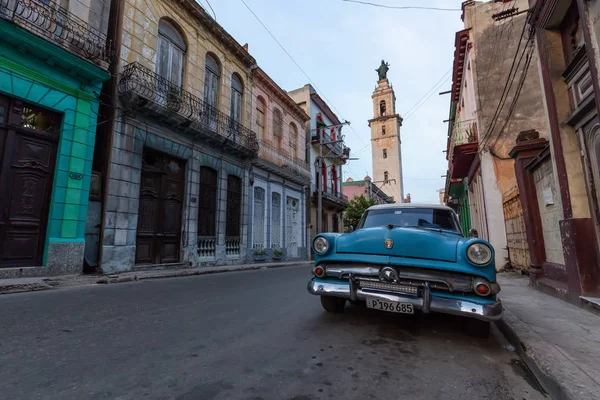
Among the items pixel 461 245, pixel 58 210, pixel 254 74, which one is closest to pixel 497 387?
pixel 461 245

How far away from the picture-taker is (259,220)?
16516mm

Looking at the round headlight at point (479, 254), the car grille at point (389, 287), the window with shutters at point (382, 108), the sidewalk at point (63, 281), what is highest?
the window with shutters at point (382, 108)

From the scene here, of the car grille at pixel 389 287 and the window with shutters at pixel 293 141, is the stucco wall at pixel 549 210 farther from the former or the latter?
the window with shutters at pixel 293 141

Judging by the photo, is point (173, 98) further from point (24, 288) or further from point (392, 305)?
point (392, 305)

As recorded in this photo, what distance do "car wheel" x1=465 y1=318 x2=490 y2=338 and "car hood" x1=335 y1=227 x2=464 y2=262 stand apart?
2.55 feet

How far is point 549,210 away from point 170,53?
13.1m

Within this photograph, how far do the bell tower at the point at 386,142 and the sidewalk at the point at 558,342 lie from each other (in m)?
45.3

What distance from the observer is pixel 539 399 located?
2.16 meters

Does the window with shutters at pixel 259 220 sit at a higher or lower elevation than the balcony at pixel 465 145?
lower

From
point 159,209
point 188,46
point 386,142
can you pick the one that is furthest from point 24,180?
point 386,142

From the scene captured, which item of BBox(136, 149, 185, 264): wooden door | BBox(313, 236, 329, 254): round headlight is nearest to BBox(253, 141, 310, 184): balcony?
BBox(136, 149, 185, 264): wooden door

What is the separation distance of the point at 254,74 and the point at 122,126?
8958 mm

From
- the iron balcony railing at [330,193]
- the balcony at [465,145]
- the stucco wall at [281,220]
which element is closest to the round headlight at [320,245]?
the balcony at [465,145]

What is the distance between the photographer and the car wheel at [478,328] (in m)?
3.33
